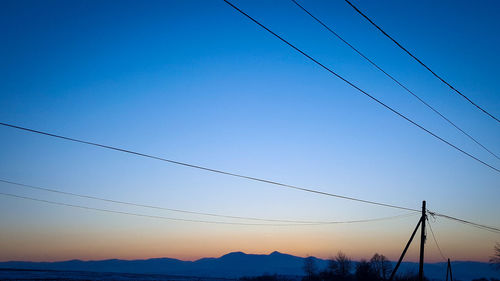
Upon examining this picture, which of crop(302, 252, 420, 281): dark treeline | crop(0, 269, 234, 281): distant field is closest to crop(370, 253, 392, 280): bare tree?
crop(302, 252, 420, 281): dark treeline

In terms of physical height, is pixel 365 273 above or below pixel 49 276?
below

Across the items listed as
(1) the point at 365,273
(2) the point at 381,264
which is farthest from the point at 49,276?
(2) the point at 381,264

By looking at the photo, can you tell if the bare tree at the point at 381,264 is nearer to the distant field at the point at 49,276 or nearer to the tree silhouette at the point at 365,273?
the tree silhouette at the point at 365,273

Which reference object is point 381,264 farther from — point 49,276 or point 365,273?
point 49,276

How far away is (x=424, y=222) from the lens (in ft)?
85.9

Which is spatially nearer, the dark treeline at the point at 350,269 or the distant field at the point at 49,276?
the distant field at the point at 49,276

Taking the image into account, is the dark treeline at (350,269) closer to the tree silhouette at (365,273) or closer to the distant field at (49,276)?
the tree silhouette at (365,273)

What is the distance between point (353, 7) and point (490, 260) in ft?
316

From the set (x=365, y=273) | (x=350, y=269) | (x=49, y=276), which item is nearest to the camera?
(x=49, y=276)

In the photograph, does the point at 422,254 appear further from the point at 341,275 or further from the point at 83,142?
the point at 341,275

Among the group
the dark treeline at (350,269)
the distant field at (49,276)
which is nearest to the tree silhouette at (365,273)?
the dark treeline at (350,269)

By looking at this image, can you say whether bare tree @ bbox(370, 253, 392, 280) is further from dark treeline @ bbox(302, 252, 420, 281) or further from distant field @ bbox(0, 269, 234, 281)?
distant field @ bbox(0, 269, 234, 281)

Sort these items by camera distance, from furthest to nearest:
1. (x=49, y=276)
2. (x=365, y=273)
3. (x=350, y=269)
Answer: (x=350, y=269) < (x=365, y=273) < (x=49, y=276)

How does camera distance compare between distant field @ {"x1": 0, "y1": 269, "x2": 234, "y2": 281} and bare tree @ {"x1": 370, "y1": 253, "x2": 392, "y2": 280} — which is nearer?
distant field @ {"x1": 0, "y1": 269, "x2": 234, "y2": 281}
